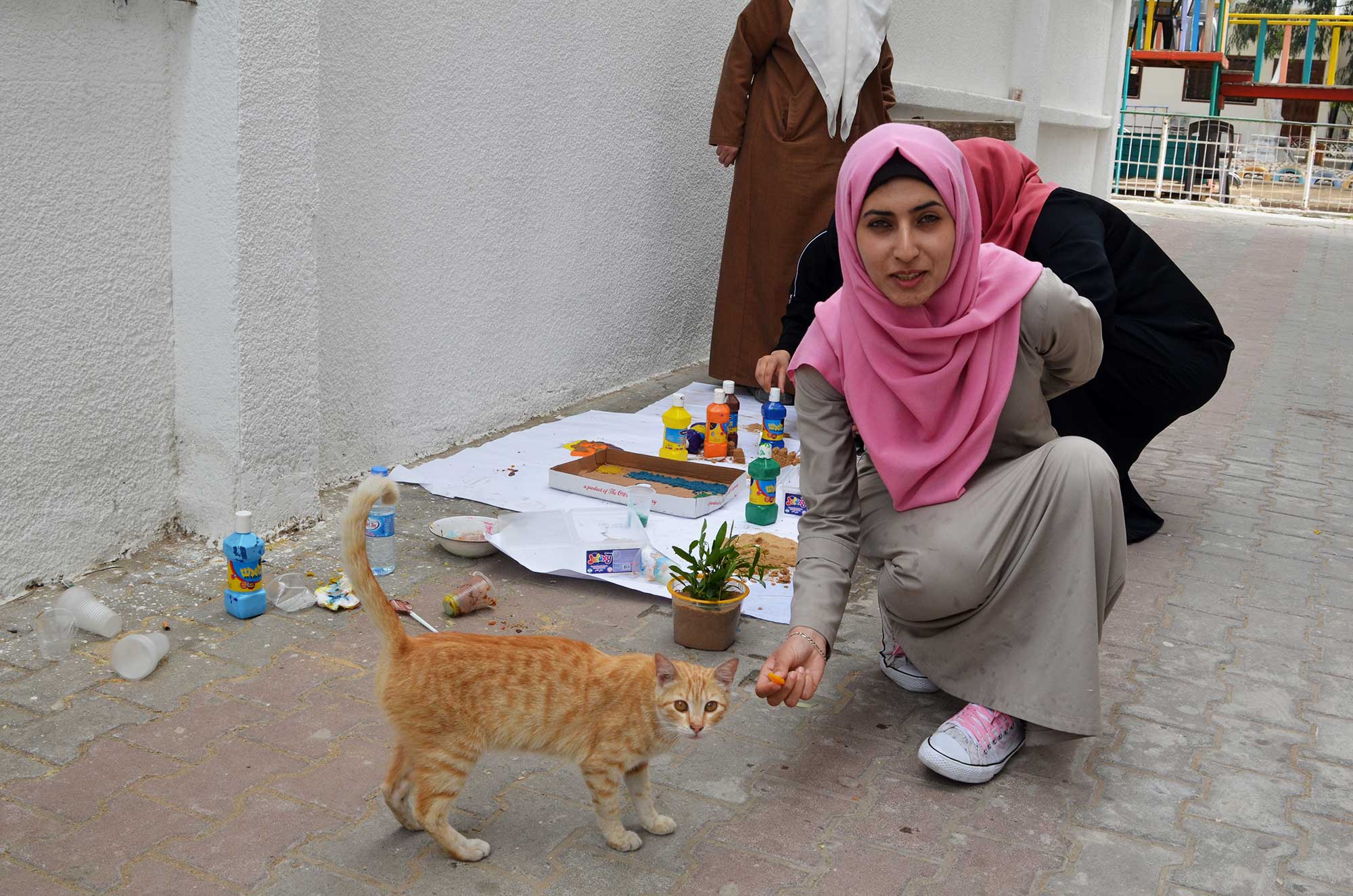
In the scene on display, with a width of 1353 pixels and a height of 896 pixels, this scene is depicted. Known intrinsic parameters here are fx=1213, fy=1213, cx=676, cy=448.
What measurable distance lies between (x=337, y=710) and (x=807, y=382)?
55.9 inches

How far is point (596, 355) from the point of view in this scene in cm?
652

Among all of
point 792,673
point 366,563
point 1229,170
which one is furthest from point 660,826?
point 1229,170

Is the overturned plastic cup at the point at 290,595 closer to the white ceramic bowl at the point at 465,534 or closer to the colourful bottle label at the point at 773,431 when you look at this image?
the white ceramic bowl at the point at 465,534

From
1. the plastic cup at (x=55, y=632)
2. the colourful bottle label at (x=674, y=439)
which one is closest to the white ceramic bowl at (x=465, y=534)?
the plastic cup at (x=55, y=632)

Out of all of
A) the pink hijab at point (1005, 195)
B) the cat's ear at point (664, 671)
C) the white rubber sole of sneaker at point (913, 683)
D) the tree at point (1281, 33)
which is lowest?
the white rubber sole of sneaker at point (913, 683)

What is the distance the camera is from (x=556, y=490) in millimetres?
4781

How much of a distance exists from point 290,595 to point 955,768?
78.3 inches

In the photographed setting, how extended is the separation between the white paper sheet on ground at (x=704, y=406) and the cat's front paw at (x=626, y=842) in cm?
352

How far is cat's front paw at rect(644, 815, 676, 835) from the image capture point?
2.54 meters

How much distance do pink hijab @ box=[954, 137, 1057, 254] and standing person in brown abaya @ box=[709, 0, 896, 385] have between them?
234cm

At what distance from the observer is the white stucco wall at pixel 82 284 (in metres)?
3.42

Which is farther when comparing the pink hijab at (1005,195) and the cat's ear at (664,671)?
the pink hijab at (1005,195)

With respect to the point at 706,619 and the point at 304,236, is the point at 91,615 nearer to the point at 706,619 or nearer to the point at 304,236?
the point at 304,236

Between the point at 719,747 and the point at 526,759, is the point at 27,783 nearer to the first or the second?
the point at 526,759
